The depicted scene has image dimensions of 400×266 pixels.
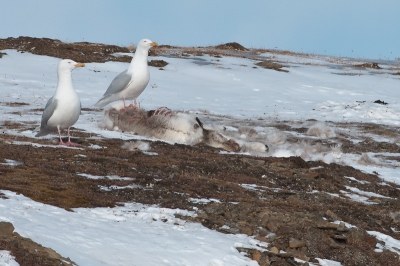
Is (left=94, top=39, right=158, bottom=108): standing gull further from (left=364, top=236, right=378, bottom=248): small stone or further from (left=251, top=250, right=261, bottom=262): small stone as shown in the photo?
(left=251, top=250, right=261, bottom=262): small stone

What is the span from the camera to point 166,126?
Result: 666 inches

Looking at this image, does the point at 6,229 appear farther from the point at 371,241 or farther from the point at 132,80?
the point at 132,80

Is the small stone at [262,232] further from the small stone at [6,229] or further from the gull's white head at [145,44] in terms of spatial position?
the gull's white head at [145,44]

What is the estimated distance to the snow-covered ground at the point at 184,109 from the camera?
7.48 metres

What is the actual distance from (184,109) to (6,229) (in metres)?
19.3

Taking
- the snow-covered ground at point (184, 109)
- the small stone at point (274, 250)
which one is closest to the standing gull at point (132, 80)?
the snow-covered ground at point (184, 109)

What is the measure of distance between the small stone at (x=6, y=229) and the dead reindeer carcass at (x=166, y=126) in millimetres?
10046

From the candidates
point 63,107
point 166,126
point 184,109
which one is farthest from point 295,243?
point 184,109

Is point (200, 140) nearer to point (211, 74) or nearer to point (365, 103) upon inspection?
point (365, 103)

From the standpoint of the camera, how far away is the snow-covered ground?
7.48 metres

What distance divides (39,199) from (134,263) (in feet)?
8.40

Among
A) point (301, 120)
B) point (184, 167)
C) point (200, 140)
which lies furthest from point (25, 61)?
point (184, 167)

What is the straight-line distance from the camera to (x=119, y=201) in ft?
32.0

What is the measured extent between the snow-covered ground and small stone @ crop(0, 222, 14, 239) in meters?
0.25
